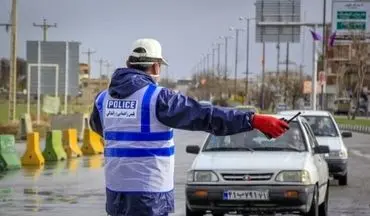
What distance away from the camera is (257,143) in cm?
1272

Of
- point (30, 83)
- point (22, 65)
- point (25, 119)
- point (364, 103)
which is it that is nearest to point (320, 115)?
point (25, 119)

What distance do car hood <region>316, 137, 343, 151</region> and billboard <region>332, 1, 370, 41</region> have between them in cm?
3237

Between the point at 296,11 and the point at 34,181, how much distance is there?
4162 cm

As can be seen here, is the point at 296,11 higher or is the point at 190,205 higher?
the point at 296,11

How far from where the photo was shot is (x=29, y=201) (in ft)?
50.5

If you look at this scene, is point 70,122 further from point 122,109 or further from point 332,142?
point 122,109

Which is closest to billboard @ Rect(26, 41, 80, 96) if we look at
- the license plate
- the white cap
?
the license plate

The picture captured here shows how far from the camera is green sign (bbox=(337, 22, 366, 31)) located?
5106 cm

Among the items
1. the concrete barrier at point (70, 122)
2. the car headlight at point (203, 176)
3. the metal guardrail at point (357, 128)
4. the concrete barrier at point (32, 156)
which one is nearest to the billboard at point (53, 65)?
the concrete barrier at point (70, 122)

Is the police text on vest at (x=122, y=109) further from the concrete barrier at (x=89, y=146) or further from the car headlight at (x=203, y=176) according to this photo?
the concrete barrier at (x=89, y=146)

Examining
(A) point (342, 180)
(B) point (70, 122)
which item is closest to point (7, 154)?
(A) point (342, 180)

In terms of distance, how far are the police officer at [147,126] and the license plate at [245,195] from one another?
5.81 metres

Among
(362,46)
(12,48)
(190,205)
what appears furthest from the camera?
(362,46)

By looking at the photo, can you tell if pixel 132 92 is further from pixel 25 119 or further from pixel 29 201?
pixel 25 119
